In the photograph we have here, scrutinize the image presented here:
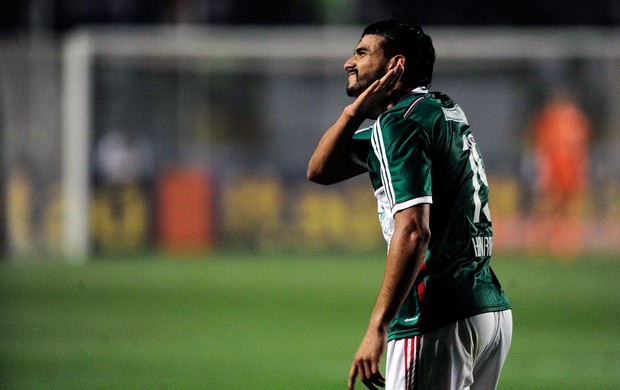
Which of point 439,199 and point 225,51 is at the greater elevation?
point 225,51

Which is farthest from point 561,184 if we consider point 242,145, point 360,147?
point 360,147

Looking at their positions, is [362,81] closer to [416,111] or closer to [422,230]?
[416,111]

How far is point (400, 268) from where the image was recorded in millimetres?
3502

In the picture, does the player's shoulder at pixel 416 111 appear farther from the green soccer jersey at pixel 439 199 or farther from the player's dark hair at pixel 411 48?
the player's dark hair at pixel 411 48

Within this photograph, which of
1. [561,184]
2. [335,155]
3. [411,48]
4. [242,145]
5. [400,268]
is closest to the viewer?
[400,268]

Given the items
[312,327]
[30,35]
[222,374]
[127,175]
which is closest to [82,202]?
[127,175]

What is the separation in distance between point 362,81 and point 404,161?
48cm

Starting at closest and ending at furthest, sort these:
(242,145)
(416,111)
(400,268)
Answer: (400,268) < (416,111) < (242,145)

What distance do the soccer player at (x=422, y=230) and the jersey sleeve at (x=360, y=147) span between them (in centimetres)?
15

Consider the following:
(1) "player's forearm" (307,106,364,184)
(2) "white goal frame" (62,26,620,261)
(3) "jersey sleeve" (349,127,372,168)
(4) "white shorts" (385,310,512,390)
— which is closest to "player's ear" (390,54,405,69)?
(1) "player's forearm" (307,106,364,184)

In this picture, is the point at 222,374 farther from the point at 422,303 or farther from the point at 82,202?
the point at 82,202

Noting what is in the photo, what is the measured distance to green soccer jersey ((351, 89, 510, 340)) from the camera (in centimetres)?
363

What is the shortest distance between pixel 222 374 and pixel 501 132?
13770mm

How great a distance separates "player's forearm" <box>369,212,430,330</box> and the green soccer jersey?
0.40 feet
